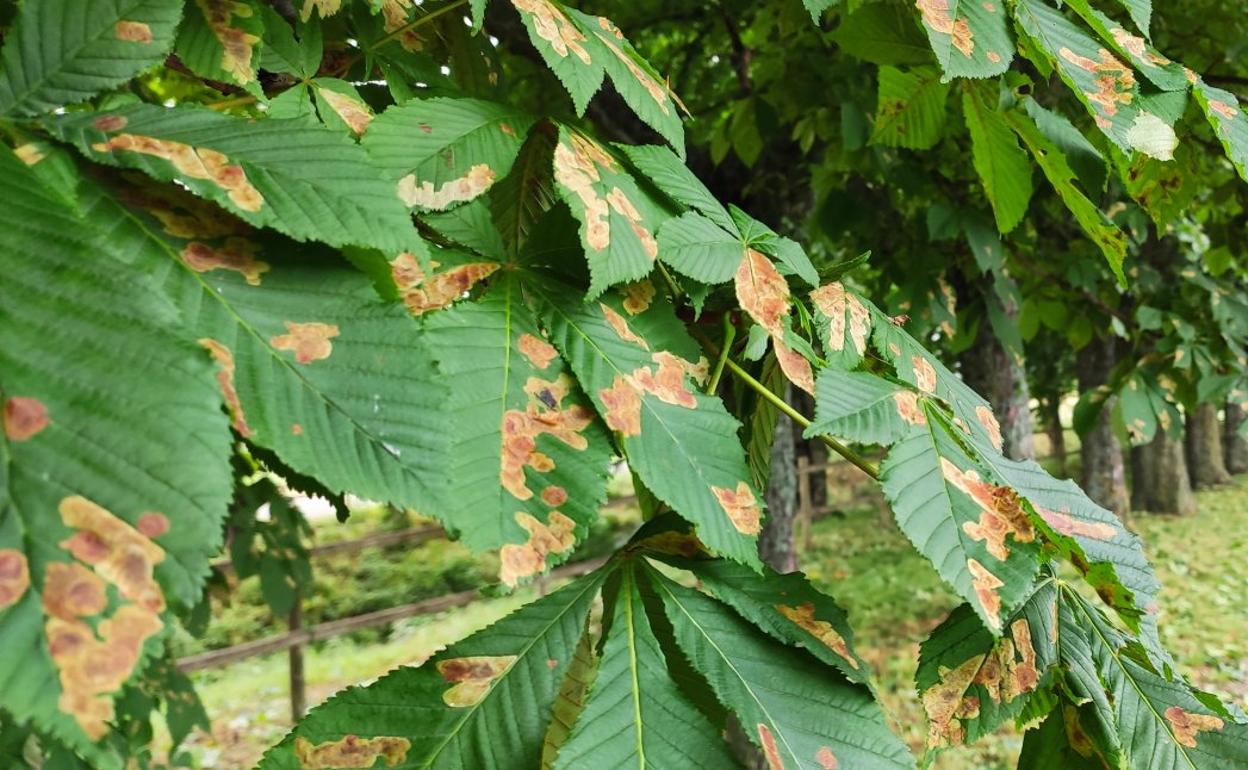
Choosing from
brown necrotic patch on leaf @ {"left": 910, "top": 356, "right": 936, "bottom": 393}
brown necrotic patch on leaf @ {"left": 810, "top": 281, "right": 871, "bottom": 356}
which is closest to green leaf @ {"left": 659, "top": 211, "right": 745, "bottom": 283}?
brown necrotic patch on leaf @ {"left": 810, "top": 281, "right": 871, "bottom": 356}

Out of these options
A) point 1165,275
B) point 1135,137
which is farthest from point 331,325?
point 1165,275

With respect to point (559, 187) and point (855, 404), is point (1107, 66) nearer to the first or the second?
point (855, 404)

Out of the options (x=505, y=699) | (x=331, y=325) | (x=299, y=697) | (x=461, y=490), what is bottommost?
(x=299, y=697)

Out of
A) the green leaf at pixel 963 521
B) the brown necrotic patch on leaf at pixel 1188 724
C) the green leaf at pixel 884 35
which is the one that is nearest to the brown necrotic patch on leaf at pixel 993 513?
the green leaf at pixel 963 521

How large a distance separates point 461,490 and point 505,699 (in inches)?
7.0

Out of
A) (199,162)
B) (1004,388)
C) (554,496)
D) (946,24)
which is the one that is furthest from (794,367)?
(1004,388)

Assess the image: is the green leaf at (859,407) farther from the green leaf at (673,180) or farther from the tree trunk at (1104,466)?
the tree trunk at (1104,466)

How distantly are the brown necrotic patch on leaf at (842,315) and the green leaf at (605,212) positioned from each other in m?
0.19

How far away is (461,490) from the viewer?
527mm

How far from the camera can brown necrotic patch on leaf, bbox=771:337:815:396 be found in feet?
2.36

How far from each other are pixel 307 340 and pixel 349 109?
12.7 inches

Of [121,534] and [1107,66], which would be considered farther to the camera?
[1107,66]

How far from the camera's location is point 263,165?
20.0 inches

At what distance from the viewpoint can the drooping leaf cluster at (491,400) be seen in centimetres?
36
